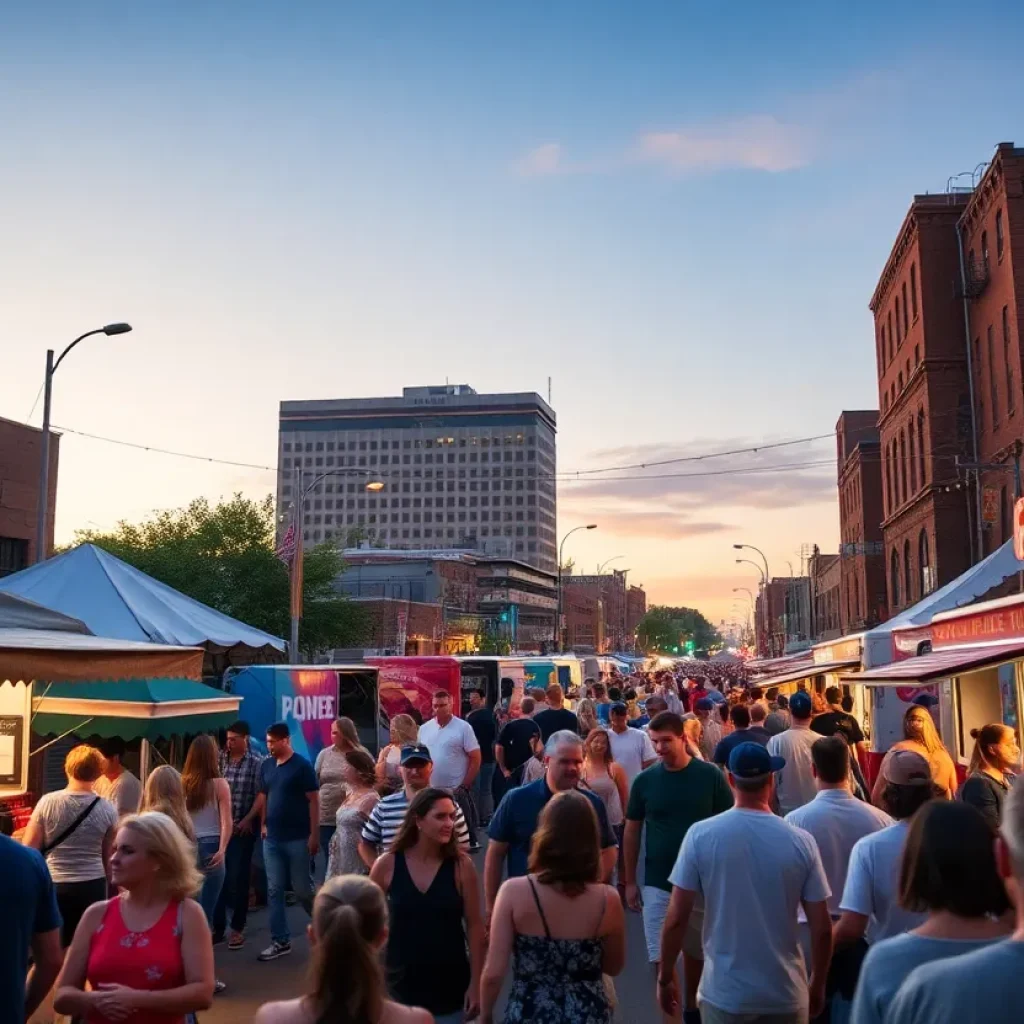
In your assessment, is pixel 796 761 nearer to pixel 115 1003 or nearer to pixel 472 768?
pixel 472 768

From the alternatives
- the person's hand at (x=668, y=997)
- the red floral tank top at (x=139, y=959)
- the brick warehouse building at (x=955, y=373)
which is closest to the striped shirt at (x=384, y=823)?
the person's hand at (x=668, y=997)

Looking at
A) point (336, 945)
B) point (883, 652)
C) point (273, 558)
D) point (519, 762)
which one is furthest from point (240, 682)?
point (273, 558)

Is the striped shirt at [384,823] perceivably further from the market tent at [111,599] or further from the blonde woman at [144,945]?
the market tent at [111,599]

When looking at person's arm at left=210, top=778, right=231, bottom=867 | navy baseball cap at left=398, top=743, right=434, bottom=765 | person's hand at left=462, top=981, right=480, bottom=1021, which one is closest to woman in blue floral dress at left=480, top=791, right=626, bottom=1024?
person's hand at left=462, top=981, right=480, bottom=1021

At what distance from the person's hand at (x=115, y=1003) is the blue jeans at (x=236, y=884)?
6.25m

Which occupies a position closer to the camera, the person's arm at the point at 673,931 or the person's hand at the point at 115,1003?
the person's hand at the point at 115,1003

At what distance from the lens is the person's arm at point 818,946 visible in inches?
197

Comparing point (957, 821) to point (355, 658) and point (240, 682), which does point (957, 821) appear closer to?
point (240, 682)

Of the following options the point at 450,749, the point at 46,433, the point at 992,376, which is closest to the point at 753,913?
the point at 450,749

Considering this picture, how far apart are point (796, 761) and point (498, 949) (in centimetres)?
627

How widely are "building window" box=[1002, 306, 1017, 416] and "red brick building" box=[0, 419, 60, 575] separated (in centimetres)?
2863

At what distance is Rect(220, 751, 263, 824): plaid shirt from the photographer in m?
11.0

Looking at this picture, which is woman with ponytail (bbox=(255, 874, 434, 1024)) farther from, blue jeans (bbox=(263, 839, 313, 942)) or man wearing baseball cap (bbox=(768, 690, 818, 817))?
man wearing baseball cap (bbox=(768, 690, 818, 817))

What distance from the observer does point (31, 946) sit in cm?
472
